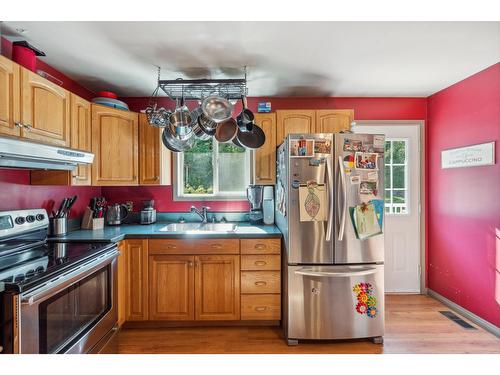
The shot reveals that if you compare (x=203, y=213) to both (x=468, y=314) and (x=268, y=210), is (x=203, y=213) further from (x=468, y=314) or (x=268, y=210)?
(x=468, y=314)

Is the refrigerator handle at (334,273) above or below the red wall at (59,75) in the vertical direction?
below

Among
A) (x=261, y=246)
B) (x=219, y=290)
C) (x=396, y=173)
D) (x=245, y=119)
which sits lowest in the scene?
(x=219, y=290)

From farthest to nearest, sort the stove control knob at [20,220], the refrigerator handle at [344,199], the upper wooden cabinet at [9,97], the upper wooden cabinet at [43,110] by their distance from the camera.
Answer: the refrigerator handle at [344,199], the stove control knob at [20,220], the upper wooden cabinet at [43,110], the upper wooden cabinet at [9,97]

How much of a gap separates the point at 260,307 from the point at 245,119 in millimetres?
1655

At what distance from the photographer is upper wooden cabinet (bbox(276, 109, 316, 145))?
2654 millimetres

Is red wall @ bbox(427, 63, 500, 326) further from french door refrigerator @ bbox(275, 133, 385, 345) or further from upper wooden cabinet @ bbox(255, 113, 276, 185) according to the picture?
upper wooden cabinet @ bbox(255, 113, 276, 185)

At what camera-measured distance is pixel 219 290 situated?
231cm

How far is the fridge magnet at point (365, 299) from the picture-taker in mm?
2076

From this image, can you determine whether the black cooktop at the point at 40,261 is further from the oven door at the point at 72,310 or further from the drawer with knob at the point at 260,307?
the drawer with knob at the point at 260,307

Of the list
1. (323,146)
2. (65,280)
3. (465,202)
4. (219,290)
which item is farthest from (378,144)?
(65,280)

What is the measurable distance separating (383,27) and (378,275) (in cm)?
175

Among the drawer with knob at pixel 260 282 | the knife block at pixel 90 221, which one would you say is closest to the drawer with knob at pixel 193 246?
the drawer with knob at pixel 260 282

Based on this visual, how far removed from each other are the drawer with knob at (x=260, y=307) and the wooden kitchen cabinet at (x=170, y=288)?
455 millimetres
